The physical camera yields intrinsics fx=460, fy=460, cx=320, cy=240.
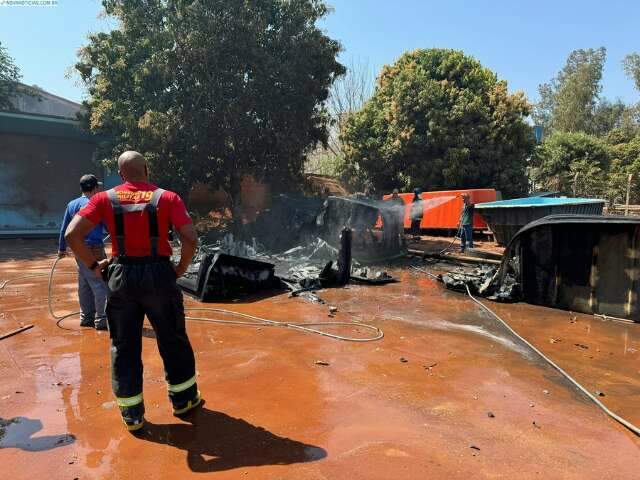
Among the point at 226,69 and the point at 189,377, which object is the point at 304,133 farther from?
the point at 189,377

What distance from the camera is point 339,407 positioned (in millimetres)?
3473

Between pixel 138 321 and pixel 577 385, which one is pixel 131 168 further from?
pixel 577 385

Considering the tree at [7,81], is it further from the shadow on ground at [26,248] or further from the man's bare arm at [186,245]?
the man's bare arm at [186,245]

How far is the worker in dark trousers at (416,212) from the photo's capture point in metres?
14.7

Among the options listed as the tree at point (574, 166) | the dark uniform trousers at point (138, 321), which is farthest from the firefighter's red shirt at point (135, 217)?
the tree at point (574, 166)

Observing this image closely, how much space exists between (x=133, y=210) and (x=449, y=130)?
695 inches

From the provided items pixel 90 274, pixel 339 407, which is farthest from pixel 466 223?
pixel 339 407

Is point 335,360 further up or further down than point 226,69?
further down

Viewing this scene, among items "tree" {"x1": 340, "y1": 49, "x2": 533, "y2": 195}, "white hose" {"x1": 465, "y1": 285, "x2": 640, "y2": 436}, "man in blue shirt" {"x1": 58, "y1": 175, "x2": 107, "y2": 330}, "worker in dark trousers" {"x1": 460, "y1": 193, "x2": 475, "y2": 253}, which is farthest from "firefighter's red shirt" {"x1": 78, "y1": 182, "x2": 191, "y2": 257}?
"tree" {"x1": 340, "y1": 49, "x2": 533, "y2": 195}

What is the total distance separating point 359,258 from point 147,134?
24.7 feet

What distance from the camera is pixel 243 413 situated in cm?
336

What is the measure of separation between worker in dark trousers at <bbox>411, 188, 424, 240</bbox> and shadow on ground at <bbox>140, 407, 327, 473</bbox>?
40.1 feet

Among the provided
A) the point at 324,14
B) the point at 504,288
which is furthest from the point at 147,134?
the point at 504,288

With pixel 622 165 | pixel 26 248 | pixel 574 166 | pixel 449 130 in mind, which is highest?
pixel 622 165
